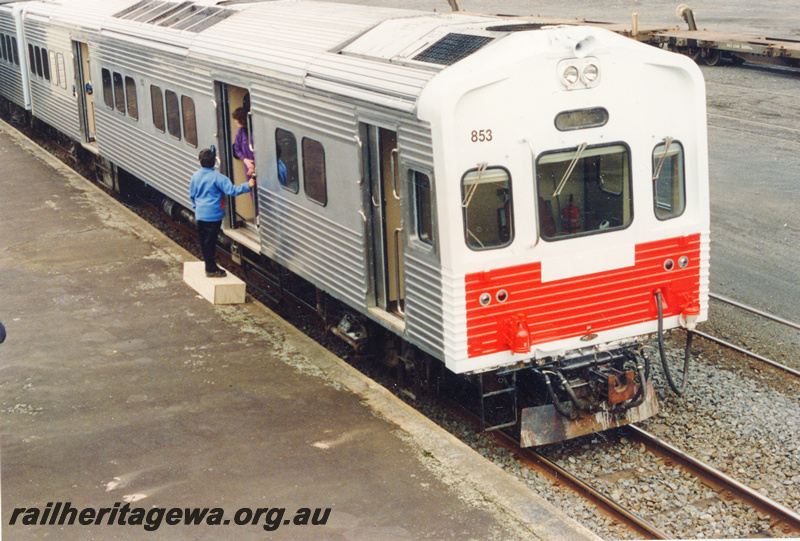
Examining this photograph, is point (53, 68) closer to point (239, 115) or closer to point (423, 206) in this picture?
point (239, 115)

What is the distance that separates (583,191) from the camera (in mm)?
7426

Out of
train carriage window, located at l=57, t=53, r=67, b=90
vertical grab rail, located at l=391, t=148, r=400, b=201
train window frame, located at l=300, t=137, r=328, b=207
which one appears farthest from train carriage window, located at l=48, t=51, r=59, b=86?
vertical grab rail, located at l=391, t=148, r=400, b=201

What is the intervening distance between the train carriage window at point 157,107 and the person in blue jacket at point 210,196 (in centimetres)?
222

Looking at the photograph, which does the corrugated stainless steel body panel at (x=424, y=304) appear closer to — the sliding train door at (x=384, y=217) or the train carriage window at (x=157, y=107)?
the sliding train door at (x=384, y=217)

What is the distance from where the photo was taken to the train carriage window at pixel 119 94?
14547 mm

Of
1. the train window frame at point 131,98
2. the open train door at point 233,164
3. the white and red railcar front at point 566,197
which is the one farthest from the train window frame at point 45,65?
the white and red railcar front at point 566,197

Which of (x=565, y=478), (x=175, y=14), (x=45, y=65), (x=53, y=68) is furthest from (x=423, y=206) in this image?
(x=45, y=65)

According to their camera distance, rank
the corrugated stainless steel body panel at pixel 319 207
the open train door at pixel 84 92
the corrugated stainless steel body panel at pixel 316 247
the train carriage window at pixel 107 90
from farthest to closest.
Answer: the open train door at pixel 84 92 → the train carriage window at pixel 107 90 → the corrugated stainless steel body panel at pixel 316 247 → the corrugated stainless steel body panel at pixel 319 207

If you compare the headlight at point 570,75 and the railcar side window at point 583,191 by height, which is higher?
the headlight at point 570,75

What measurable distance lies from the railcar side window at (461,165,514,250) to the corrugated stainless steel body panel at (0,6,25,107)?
17045 mm

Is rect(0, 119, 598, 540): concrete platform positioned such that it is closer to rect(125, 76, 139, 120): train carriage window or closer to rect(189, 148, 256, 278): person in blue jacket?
rect(189, 148, 256, 278): person in blue jacket

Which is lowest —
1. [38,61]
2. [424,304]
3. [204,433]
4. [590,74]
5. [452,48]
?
[204,433]

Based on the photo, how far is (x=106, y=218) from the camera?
1448cm

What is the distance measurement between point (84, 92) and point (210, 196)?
7.58 meters
